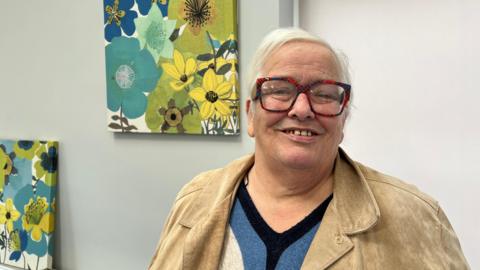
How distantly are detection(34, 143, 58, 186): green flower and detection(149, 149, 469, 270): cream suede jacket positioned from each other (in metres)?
1.15

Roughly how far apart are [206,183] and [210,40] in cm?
63

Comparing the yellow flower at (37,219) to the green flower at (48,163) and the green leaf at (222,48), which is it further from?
the green leaf at (222,48)

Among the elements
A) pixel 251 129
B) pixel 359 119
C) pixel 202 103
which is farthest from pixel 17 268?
pixel 359 119

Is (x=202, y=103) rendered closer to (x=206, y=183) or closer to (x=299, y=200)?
(x=206, y=183)

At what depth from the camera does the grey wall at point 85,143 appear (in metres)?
1.73

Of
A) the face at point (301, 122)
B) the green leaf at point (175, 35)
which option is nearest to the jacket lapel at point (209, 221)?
the face at point (301, 122)

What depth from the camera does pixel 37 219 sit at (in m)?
1.98

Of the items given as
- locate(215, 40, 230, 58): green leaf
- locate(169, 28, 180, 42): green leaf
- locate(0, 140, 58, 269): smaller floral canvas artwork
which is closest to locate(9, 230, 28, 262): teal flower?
locate(0, 140, 58, 269): smaller floral canvas artwork

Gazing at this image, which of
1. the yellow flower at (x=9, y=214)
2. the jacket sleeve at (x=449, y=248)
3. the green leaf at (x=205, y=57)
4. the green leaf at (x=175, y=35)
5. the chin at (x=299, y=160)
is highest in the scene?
the green leaf at (x=175, y=35)

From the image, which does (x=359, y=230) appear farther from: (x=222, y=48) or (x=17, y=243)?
(x=17, y=243)

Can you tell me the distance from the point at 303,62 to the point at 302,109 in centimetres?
11

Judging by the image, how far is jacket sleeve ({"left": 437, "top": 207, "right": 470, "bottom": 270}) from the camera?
2.90 ft

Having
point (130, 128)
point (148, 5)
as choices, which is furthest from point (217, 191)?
point (148, 5)

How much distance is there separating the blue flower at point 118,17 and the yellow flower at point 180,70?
9.9 inches
